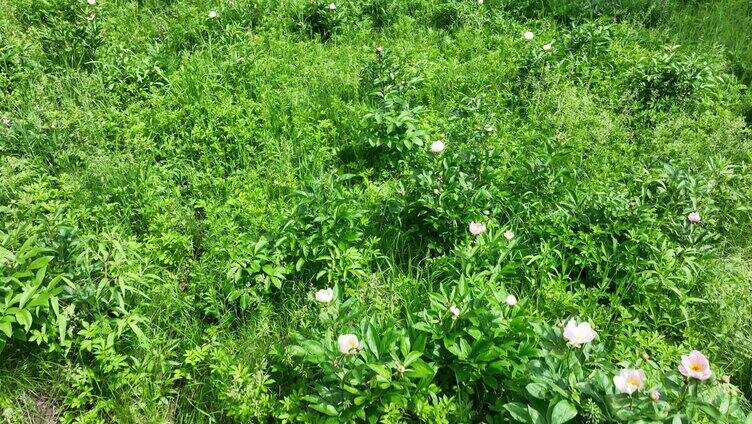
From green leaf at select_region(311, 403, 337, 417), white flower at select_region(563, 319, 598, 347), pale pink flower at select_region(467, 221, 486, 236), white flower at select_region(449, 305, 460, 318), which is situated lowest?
green leaf at select_region(311, 403, 337, 417)

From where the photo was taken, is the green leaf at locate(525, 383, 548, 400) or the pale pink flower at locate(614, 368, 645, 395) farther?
the green leaf at locate(525, 383, 548, 400)

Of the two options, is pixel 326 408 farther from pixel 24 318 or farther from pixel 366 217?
pixel 24 318

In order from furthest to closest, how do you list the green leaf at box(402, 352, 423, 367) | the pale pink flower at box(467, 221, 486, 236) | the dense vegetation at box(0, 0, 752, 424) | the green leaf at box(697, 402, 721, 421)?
the pale pink flower at box(467, 221, 486, 236)
the dense vegetation at box(0, 0, 752, 424)
the green leaf at box(402, 352, 423, 367)
the green leaf at box(697, 402, 721, 421)

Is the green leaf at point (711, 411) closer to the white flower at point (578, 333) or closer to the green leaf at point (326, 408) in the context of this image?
the white flower at point (578, 333)

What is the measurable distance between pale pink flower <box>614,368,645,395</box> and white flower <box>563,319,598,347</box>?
0.18 m

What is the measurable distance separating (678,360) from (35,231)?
3191mm

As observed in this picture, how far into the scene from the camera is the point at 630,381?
2027 millimetres

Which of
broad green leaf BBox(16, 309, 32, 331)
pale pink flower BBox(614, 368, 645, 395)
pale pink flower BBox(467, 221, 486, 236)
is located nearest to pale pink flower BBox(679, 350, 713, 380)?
pale pink flower BBox(614, 368, 645, 395)

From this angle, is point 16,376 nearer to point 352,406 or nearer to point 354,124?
point 352,406

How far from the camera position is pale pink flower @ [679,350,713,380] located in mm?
1941

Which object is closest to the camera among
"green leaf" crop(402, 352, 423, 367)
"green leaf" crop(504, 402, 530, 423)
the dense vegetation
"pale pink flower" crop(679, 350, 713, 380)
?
"pale pink flower" crop(679, 350, 713, 380)

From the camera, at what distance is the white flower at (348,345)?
222 centimetres

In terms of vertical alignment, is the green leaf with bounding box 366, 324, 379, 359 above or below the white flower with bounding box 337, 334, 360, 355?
below

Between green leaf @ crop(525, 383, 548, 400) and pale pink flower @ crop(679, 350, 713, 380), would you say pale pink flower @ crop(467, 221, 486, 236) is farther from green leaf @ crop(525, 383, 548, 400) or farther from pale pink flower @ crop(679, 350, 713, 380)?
pale pink flower @ crop(679, 350, 713, 380)
